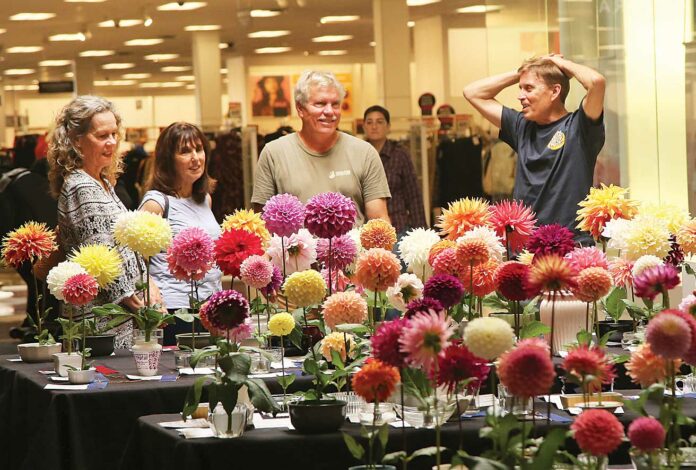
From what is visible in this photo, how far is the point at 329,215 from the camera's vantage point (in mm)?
3141

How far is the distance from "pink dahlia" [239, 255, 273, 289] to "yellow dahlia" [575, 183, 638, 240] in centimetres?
97

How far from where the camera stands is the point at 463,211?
336 centimetres

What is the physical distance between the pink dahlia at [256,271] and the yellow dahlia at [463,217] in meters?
0.47

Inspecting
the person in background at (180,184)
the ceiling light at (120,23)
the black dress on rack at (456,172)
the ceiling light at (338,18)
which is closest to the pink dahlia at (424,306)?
the person in background at (180,184)

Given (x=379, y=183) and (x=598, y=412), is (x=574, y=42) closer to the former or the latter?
(x=379, y=183)

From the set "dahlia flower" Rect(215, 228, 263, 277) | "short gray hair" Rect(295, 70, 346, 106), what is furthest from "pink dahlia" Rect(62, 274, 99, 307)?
"short gray hair" Rect(295, 70, 346, 106)

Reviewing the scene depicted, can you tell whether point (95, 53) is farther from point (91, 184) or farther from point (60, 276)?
point (60, 276)

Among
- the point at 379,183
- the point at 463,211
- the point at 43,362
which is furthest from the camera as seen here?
the point at 379,183

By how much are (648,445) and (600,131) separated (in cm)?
301

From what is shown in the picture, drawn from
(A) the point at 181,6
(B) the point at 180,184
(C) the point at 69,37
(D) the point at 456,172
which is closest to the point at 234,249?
(B) the point at 180,184

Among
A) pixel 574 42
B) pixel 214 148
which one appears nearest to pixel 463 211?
pixel 574 42

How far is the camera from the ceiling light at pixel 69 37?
16531mm

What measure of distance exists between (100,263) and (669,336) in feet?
6.83

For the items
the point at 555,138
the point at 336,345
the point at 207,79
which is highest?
the point at 207,79
